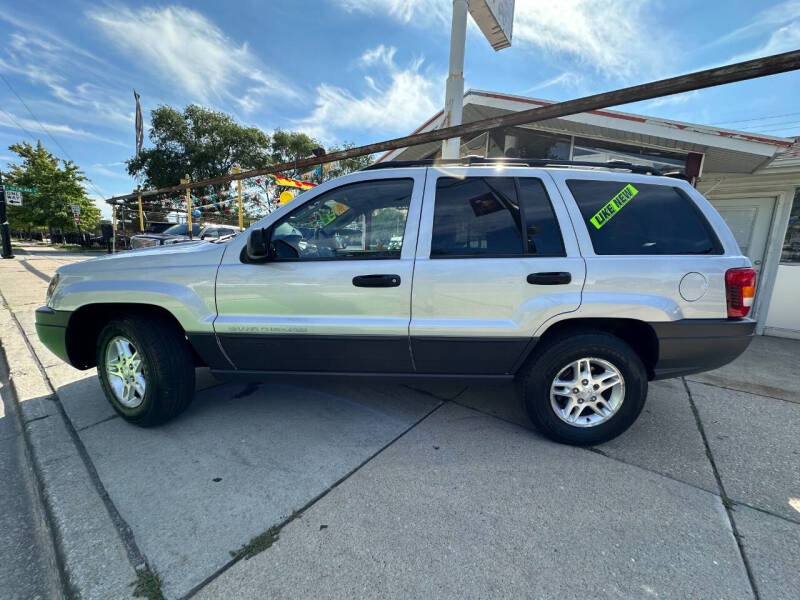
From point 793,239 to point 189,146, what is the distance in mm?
29689

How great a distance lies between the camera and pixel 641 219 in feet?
7.95

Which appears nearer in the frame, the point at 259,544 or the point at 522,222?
the point at 259,544

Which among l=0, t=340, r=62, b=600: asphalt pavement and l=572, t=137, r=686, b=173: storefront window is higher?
l=572, t=137, r=686, b=173: storefront window

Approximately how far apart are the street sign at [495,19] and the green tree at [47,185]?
1256 inches

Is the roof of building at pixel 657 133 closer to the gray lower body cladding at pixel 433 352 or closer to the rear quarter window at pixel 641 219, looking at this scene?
the rear quarter window at pixel 641 219

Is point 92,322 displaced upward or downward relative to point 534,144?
downward

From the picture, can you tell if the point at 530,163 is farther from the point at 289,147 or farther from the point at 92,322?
the point at 289,147

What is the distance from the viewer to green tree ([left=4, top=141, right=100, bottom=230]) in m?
25.3

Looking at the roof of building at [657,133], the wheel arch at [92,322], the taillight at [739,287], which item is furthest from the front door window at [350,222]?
the roof of building at [657,133]

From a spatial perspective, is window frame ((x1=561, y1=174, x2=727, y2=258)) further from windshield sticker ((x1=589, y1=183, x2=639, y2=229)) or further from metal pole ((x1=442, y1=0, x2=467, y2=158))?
metal pole ((x1=442, y1=0, x2=467, y2=158))

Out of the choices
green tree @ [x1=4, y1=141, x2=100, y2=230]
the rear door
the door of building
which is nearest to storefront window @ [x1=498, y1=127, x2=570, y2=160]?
the door of building

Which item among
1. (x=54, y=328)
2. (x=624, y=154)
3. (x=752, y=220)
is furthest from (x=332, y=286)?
(x=752, y=220)

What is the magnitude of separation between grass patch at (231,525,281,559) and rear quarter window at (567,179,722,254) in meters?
2.48

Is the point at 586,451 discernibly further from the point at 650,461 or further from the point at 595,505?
the point at 595,505
